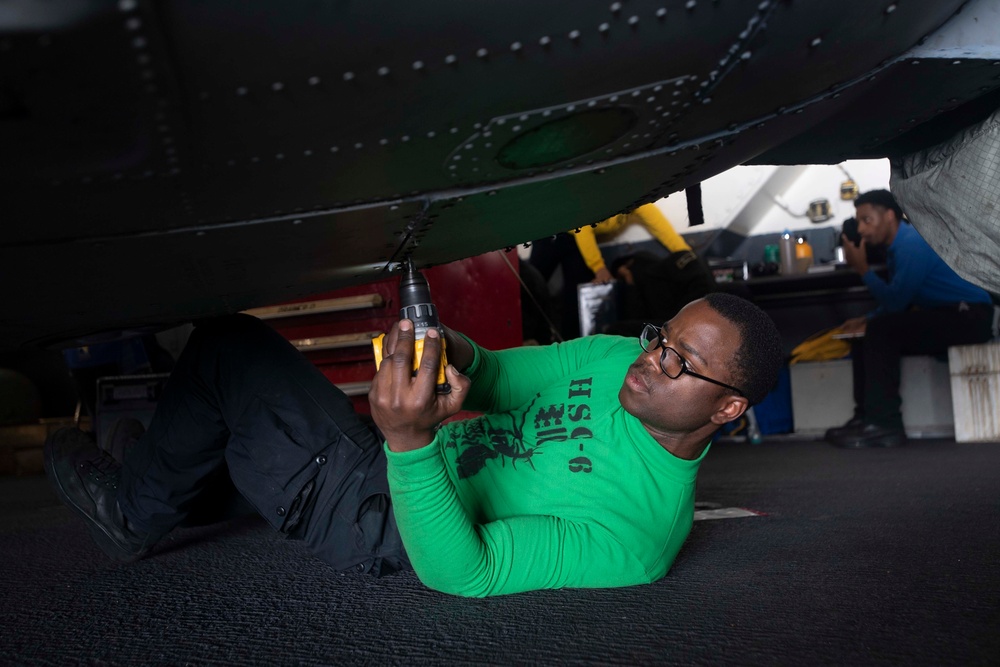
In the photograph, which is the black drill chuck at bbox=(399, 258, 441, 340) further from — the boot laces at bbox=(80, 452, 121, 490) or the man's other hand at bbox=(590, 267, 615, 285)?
the man's other hand at bbox=(590, 267, 615, 285)

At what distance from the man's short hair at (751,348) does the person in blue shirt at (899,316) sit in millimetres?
2396

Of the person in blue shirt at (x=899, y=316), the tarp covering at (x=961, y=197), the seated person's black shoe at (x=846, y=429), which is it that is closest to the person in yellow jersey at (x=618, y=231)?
the person in blue shirt at (x=899, y=316)

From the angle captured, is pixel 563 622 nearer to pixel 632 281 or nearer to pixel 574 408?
pixel 574 408

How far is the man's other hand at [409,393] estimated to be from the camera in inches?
34.0

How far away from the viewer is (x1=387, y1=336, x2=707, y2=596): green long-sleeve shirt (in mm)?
965

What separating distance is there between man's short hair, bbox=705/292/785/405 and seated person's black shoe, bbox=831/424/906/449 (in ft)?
7.80

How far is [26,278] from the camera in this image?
941 mm

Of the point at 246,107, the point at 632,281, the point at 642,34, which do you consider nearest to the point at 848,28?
the point at 642,34

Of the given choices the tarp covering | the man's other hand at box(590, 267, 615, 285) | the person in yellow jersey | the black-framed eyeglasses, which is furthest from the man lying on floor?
the man's other hand at box(590, 267, 615, 285)

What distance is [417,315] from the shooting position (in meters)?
0.97

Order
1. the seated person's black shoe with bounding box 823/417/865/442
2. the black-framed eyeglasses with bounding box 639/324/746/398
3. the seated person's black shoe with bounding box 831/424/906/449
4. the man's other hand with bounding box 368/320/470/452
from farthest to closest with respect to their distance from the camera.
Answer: the seated person's black shoe with bounding box 823/417/865/442 → the seated person's black shoe with bounding box 831/424/906/449 → the black-framed eyeglasses with bounding box 639/324/746/398 → the man's other hand with bounding box 368/320/470/452

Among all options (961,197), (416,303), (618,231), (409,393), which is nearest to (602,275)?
(618,231)

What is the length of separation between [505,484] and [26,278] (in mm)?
722

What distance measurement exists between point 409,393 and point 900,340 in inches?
118
